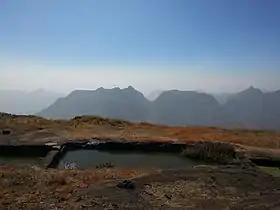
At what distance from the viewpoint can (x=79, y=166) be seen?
36.8ft

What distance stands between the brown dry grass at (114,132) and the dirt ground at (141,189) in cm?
469

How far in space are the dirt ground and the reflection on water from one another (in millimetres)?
1625

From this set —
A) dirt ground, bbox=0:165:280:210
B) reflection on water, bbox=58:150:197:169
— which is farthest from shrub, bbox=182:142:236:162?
dirt ground, bbox=0:165:280:210

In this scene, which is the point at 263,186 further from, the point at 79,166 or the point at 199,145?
the point at 79,166

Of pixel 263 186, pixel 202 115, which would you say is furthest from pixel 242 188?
pixel 202 115

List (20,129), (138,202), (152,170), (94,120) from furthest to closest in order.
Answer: (94,120) < (20,129) < (152,170) < (138,202)

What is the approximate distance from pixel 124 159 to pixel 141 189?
4.28m

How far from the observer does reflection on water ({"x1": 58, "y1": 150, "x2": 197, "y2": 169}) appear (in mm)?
11586

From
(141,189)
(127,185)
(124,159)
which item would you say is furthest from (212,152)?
(127,185)

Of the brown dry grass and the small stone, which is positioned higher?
the brown dry grass

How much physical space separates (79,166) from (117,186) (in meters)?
3.35

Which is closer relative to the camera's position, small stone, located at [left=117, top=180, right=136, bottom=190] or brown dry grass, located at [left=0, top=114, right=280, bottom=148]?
small stone, located at [left=117, top=180, right=136, bottom=190]

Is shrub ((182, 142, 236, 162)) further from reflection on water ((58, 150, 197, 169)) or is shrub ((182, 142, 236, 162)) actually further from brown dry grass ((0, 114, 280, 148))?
brown dry grass ((0, 114, 280, 148))

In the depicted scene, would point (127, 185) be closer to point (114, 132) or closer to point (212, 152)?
point (212, 152)
